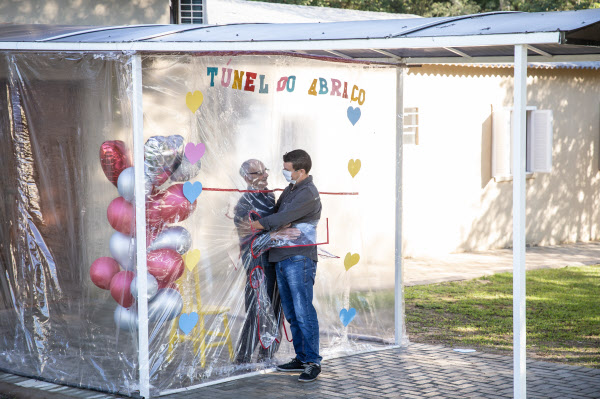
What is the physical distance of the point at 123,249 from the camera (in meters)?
5.82

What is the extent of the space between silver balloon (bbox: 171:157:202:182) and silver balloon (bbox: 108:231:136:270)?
0.54m

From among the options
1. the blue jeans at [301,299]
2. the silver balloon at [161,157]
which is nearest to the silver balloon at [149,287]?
the silver balloon at [161,157]

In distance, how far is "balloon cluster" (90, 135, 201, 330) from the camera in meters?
5.79

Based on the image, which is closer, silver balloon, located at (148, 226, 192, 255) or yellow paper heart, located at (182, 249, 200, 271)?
silver balloon, located at (148, 226, 192, 255)

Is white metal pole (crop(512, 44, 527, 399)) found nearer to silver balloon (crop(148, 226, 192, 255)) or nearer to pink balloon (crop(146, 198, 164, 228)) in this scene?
silver balloon (crop(148, 226, 192, 255))

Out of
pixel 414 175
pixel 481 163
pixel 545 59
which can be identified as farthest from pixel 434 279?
pixel 545 59

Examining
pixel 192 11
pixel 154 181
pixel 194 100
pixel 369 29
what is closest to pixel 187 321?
pixel 154 181

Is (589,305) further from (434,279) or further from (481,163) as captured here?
(481,163)

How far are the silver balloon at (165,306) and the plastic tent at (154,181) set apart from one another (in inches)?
0.4

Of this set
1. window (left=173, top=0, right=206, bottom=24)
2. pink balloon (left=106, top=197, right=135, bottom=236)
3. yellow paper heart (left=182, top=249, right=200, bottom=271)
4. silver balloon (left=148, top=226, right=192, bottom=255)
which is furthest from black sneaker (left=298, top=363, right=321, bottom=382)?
window (left=173, top=0, right=206, bottom=24)

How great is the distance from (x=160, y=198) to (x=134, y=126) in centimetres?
55

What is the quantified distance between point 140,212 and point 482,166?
29.9 feet

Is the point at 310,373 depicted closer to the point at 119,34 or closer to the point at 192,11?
the point at 119,34

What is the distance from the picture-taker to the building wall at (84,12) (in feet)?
29.3
